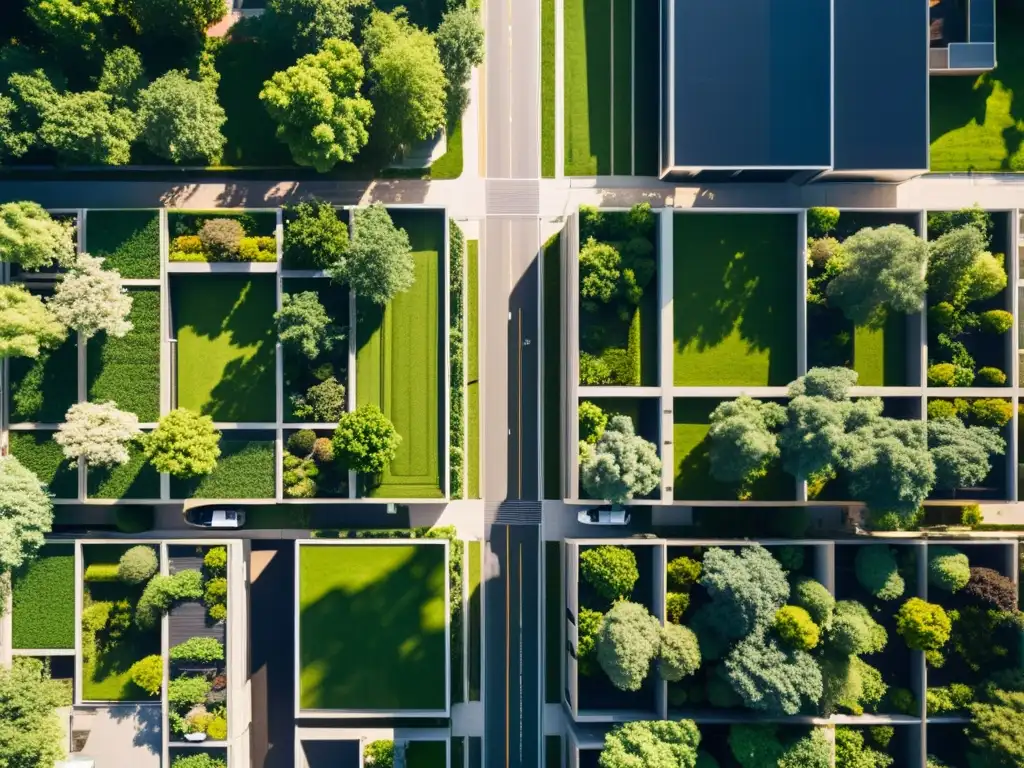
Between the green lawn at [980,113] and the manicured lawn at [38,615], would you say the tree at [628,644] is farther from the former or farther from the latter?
the green lawn at [980,113]

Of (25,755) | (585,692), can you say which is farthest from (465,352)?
(25,755)

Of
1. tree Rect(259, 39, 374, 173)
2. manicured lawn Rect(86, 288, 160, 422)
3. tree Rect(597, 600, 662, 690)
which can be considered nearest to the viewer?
tree Rect(597, 600, 662, 690)

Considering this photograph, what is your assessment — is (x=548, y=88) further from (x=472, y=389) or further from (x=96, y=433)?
(x=96, y=433)

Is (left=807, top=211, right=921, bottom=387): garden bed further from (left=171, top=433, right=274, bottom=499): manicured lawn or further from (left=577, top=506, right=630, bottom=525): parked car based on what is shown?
(left=171, top=433, right=274, bottom=499): manicured lawn

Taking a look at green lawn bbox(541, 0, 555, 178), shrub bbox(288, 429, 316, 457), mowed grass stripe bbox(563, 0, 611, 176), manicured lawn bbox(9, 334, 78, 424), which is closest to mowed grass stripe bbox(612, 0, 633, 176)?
mowed grass stripe bbox(563, 0, 611, 176)

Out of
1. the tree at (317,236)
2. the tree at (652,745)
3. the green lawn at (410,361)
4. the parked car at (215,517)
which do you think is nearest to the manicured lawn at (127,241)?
the tree at (317,236)

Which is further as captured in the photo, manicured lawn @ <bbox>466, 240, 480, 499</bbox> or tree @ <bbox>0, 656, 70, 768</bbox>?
manicured lawn @ <bbox>466, 240, 480, 499</bbox>

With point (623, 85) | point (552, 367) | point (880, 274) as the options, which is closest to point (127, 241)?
point (552, 367)

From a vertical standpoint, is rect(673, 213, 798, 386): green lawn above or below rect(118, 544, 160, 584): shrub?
above

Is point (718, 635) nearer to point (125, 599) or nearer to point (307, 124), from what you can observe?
point (125, 599)
